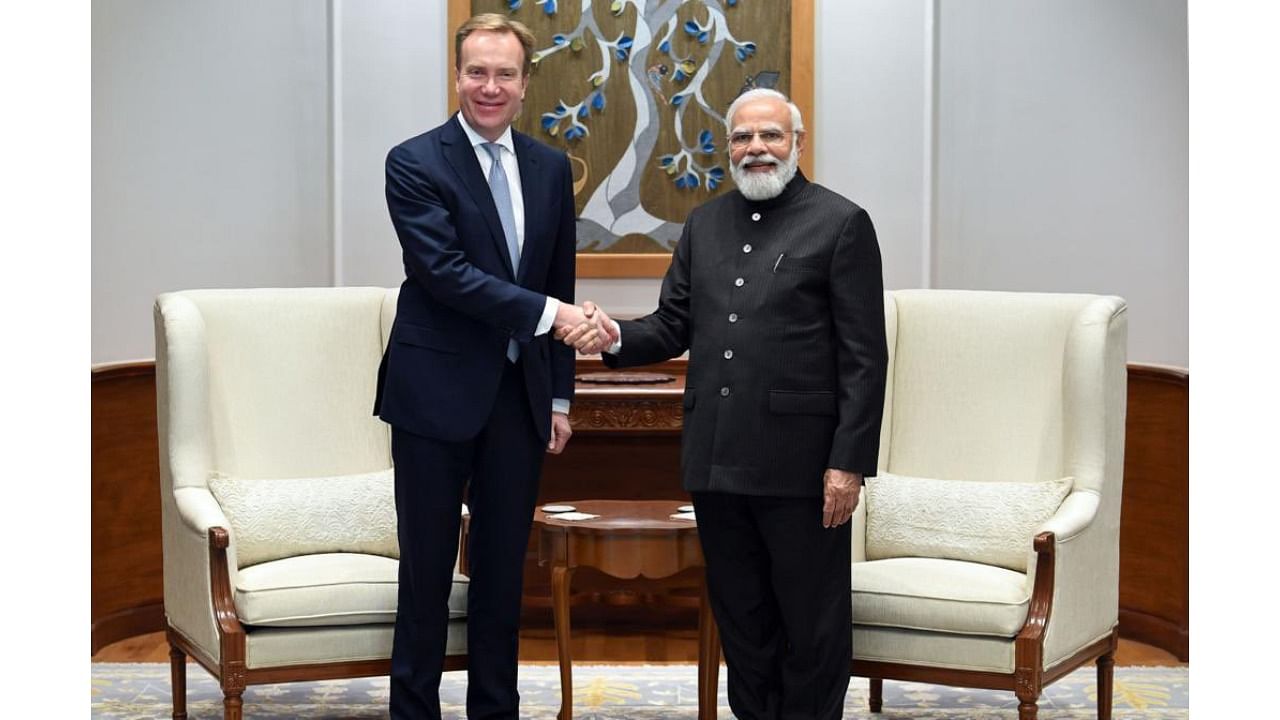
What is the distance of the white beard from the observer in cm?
335

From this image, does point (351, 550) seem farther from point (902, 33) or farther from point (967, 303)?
point (902, 33)

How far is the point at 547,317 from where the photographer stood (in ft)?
11.0

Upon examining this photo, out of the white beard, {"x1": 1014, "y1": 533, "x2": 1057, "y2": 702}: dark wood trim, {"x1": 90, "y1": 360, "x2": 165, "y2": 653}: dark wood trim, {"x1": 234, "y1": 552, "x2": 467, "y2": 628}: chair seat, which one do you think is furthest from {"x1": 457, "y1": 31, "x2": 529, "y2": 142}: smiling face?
{"x1": 90, "y1": 360, "x2": 165, "y2": 653}: dark wood trim

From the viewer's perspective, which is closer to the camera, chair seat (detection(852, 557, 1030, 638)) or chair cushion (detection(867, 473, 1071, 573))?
chair seat (detection(852, 557, 1030, 638))

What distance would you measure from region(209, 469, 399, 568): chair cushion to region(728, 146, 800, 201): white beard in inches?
51.6

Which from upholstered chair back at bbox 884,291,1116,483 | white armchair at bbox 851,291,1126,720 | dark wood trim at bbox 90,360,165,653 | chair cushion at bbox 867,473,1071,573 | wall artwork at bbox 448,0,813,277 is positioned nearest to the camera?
white armchair at bbox 851,291,1126,720

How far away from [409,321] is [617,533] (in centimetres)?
81

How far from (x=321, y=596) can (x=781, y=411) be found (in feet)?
4.15

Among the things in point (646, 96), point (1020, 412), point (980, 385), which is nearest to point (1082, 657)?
point (1020, 412)

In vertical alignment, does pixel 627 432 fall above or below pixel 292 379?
below

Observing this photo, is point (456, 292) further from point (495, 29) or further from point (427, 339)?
point (495, 29)

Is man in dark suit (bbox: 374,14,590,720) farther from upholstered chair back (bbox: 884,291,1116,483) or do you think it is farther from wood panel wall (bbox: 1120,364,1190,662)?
wood panel wall (bbox: 1120,364,1190,662)

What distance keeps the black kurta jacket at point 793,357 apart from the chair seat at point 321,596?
Answer: 2.74ft

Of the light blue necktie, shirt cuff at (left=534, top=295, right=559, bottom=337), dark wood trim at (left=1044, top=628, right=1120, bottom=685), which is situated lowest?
dark wood trim at (left=1044, top=628, right=1120, bottom=685)
